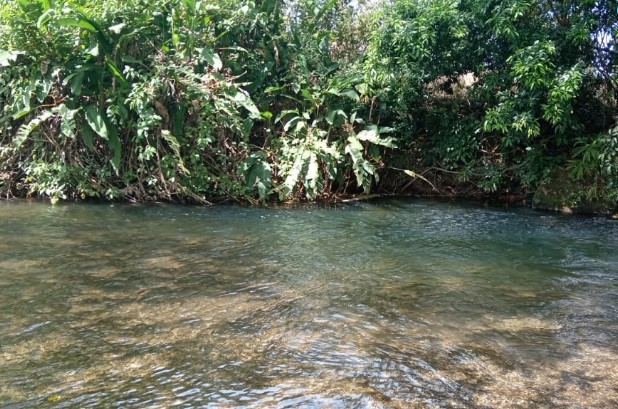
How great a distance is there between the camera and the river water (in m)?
2.88

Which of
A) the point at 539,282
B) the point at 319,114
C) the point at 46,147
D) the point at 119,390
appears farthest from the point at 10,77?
the point at 539,282

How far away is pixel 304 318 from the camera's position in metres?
3.96

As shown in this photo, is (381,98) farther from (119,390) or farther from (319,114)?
(119,390)

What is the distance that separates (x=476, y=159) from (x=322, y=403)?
865 centimetres

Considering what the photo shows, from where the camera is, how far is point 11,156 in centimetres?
971

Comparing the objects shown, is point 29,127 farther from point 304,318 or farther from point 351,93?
point 304,318

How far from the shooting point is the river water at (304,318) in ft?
9.45

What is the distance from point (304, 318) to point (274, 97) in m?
6.86

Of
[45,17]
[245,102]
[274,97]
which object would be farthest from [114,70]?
[274,97]

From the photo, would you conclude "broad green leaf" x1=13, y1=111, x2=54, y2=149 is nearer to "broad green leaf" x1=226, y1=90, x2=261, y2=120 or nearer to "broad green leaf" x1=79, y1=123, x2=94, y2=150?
"broad green leaf" x1=79, y1=123, x2=94, y2=150

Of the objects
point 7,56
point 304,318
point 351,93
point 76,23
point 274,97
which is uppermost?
point 76,23

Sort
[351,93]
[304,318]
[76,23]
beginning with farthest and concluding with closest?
[351,93] → [76,23] → [304,318]

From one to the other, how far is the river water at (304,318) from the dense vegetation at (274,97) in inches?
90.8

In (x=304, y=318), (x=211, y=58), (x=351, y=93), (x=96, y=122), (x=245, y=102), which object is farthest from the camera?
(x=351, y=93)
